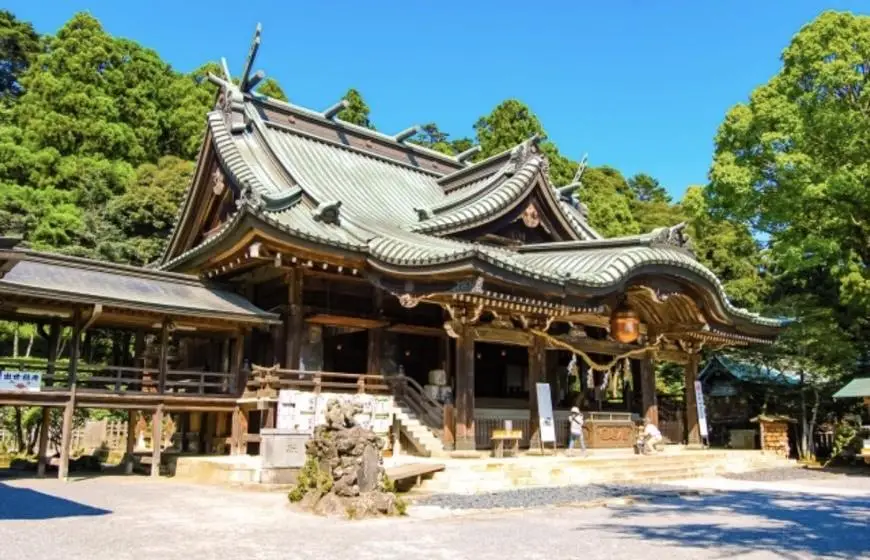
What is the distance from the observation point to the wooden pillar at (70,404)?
47.7 feet

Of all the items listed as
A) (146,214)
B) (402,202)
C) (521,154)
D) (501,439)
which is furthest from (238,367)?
(146,214)

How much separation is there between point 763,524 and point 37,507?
33.3 ft

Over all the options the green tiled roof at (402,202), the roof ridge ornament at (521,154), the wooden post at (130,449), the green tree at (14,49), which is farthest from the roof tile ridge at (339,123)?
the green tree at (14,49)

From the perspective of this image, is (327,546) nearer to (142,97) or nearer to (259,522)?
(259,522)

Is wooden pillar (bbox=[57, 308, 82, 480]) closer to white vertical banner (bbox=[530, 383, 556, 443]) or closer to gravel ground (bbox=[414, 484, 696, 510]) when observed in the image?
gravel ground (bbox=[414, 484, 696, 510])

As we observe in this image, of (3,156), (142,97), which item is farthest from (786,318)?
(142,97)

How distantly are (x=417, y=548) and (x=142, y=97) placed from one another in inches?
1901

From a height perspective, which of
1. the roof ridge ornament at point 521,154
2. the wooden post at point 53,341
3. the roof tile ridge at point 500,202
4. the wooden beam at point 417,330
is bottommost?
the wooden post at point 53,341

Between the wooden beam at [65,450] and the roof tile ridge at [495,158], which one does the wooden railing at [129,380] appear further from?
the roof tile ridge at [495,158]

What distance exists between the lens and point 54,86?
44469 millimetres

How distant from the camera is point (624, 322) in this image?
18.9 meters

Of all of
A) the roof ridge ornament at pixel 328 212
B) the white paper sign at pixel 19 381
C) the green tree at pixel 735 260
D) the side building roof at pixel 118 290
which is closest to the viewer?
the white paper sign at pixel 19 381

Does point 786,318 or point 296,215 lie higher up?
point 296,215

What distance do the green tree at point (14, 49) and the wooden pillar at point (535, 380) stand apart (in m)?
54.7
